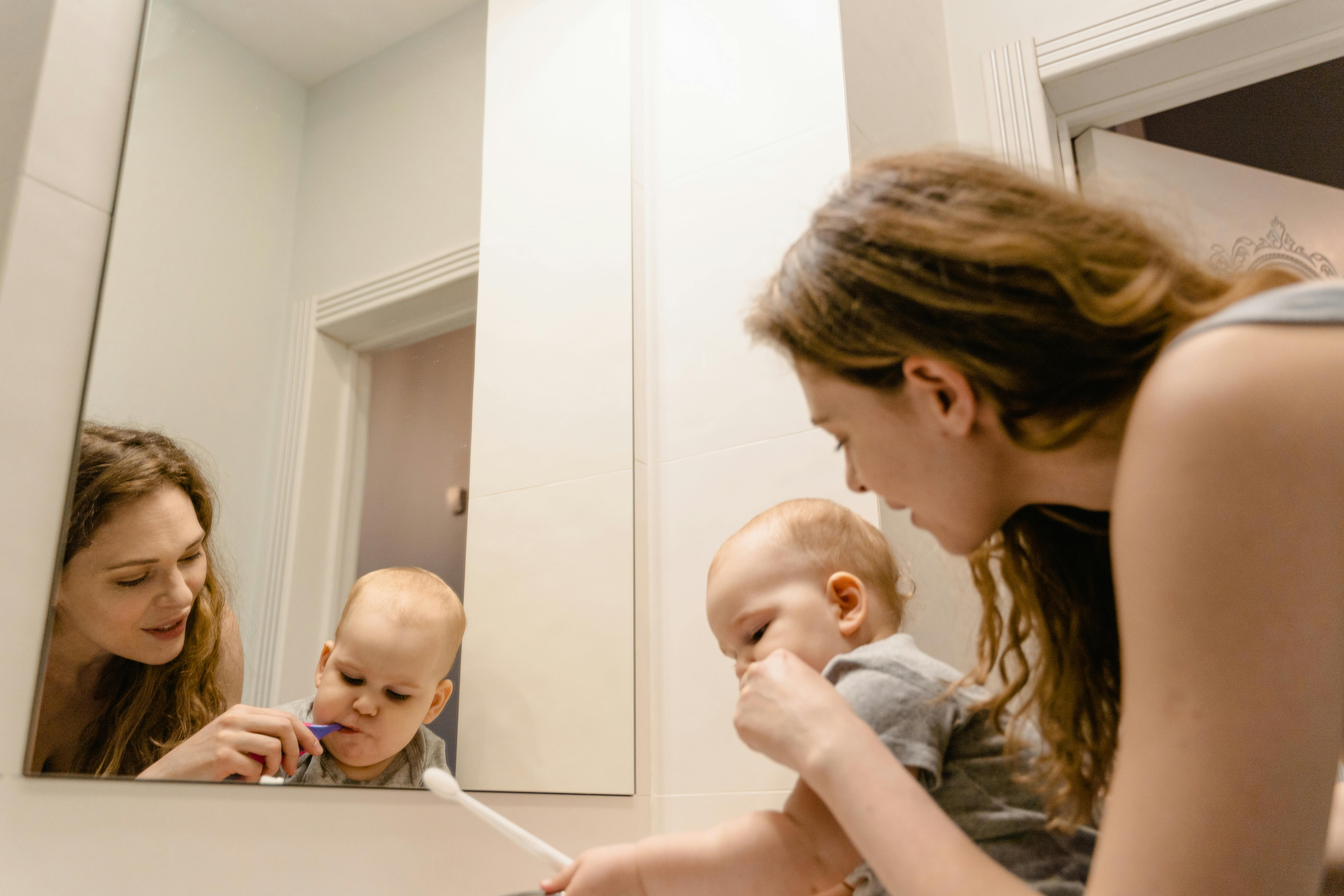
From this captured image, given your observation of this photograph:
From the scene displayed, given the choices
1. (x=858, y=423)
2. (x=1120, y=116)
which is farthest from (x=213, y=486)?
(x=1120, y=116)

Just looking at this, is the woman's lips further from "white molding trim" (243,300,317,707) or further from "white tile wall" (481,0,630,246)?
"white tile wall" (481,0,630,246)

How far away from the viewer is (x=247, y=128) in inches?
41.4

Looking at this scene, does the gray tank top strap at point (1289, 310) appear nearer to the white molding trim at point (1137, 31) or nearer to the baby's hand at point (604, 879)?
the baby's hand at point (604, 879)

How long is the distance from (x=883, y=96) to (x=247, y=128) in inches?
33.9

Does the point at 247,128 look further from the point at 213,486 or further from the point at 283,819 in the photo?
the point at 283,819

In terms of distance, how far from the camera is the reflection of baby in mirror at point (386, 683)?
1.01 metres

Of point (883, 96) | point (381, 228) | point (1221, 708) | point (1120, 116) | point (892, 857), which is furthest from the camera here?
point (1120, 116)

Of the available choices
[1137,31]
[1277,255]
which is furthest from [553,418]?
[1277,255]

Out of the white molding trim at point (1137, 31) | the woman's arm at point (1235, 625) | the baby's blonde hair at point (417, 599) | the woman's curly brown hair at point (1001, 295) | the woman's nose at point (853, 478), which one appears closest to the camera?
the woman's arm at point (1235, 625)

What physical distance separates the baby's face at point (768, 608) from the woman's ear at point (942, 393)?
336 mm

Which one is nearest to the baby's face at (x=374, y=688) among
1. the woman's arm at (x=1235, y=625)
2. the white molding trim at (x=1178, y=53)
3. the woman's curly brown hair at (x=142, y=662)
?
the woman's curly brown hair at (x=142, y=662)

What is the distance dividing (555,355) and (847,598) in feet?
2.03

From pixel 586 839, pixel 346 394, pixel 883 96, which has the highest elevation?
pixel 883 96

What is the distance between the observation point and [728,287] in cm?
138
